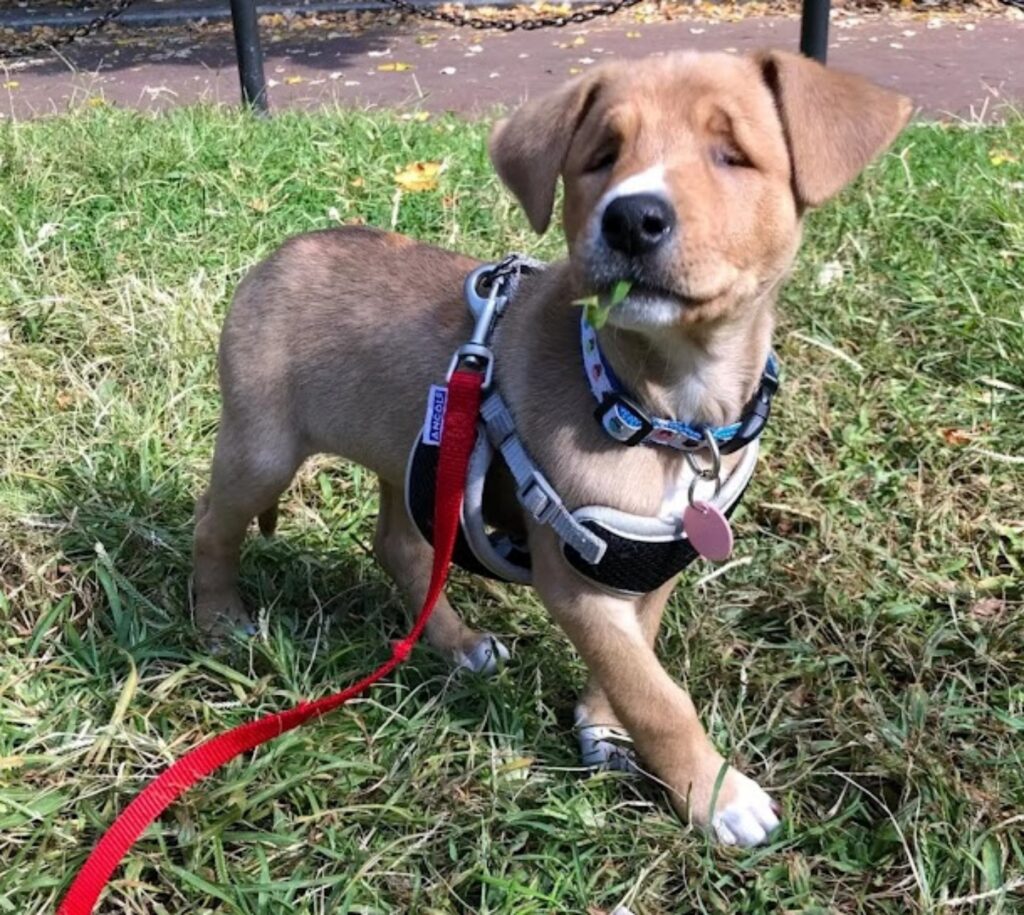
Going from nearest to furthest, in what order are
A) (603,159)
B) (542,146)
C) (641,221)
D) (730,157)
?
(641,221), (730,157), (603,159), (542,146)

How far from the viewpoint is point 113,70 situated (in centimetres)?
1219

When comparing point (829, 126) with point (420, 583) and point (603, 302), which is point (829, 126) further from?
point (420, 583)

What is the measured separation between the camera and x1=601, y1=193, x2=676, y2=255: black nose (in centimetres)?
225

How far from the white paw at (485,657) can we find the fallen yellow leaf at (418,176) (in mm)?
3027

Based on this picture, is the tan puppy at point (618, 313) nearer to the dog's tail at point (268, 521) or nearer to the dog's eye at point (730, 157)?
the dog's eye at point (730, 157)

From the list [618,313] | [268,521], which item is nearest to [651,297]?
[618,313]

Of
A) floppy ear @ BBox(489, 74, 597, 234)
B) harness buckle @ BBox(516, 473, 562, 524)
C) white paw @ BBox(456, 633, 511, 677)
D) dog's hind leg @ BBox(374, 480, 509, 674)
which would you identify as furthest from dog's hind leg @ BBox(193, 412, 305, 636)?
floppy ear @ BBox(489, 74, 597, 234)

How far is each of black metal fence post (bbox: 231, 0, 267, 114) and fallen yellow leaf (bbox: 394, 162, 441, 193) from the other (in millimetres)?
1822

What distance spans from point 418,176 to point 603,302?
12.5 feet

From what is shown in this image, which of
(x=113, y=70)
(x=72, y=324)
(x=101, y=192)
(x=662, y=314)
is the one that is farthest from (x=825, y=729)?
(x=113, y=70)

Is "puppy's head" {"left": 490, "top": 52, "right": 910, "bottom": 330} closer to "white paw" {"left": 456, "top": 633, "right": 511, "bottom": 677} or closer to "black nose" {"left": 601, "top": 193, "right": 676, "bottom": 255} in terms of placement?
"black nose" {"left": 601, "top": 193, "right": 676, "bottom": 255}

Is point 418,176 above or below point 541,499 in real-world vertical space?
below

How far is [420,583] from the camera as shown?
12.0ft

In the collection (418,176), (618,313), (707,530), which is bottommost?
(418,176)
